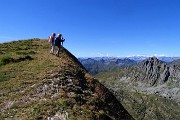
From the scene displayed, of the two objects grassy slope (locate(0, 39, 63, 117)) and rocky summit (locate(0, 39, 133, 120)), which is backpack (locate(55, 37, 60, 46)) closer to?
grassy slope (locate(0, 39, 63, 117))

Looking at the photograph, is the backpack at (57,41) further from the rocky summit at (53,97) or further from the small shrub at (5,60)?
the rocky summit at (53,97)

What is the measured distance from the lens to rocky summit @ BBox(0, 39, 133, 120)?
19516 mm

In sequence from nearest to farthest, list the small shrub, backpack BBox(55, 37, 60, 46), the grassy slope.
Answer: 1. the grassy slope
2. the small shrub
3. backpack BBox(55, 37, 60, 46)

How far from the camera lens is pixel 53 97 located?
22.7 m

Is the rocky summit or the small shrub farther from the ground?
the small shrub

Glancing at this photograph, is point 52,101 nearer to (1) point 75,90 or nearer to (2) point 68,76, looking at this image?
(1) point 75,90

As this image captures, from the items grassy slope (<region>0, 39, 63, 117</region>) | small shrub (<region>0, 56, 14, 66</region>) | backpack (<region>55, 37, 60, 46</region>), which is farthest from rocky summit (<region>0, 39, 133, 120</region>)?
backpack (<region>55, 37, 60, 46</region>)

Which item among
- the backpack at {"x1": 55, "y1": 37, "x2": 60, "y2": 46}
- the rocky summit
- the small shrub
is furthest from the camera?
the backpack at {"x1": 55, "y1": 37, "x2": 60, "y2": 46}

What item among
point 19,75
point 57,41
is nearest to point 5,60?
point 19,75

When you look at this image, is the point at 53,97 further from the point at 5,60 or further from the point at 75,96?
the point at 5,60

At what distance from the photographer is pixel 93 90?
2753 centimetres

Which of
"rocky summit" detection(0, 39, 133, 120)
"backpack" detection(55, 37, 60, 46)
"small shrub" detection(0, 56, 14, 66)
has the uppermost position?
"backpack" detection(55, 37, 60, 46)

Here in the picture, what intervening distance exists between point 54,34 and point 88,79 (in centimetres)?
2085

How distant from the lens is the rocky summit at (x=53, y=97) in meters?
19.5
